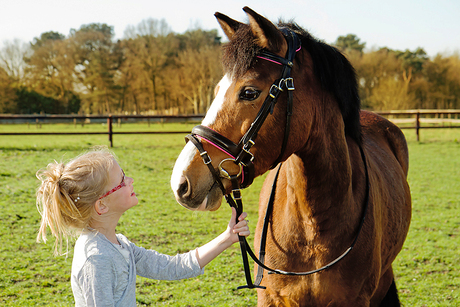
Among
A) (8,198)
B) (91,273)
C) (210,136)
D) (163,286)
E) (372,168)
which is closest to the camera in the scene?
(91,273)

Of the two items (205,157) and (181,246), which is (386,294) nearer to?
(205,157)

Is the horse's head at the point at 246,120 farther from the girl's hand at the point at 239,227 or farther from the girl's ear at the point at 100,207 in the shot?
the girl's ear at the point at 100,207

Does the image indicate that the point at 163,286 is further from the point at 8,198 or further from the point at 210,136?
the point at 8,198

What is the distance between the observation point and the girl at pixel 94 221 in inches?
59.6

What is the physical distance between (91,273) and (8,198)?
6.48m

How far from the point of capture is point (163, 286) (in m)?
3.81

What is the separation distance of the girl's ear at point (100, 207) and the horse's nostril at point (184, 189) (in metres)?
0.39

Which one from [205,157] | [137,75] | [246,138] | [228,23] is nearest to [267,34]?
[228,23]

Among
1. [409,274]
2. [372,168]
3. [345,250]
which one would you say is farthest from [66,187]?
[409,274]

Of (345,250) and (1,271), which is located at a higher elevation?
(345,250)

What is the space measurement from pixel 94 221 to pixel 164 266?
47 cm

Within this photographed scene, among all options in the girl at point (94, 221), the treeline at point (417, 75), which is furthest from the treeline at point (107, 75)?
the girl at point (94, 221)

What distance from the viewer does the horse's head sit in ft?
5.29

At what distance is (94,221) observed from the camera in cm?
169
